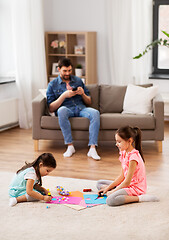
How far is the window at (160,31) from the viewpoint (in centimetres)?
639

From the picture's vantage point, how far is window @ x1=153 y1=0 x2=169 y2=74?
6.39m

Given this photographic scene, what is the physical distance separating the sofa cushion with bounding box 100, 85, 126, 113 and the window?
5.10 ft

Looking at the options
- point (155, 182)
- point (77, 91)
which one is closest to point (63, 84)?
point (77, 91)

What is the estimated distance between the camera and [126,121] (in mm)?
4754

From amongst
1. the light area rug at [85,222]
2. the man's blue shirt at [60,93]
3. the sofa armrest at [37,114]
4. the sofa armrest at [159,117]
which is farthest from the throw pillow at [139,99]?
the light area rug at [85,222]

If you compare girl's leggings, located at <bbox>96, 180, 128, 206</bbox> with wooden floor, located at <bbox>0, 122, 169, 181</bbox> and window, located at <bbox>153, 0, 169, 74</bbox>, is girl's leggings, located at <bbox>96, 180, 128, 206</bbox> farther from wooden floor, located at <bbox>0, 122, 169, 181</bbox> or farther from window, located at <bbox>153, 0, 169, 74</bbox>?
window, located at <bbox>153, 0, 169, 74</bbox>

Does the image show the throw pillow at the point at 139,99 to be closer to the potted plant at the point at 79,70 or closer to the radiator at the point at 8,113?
the potted plant at the point at 79,70

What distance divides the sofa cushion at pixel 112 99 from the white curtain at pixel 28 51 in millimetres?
1285

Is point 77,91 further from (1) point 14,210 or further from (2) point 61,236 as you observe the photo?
(2) point 61,236

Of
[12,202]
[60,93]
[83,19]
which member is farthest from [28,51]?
[12,202]

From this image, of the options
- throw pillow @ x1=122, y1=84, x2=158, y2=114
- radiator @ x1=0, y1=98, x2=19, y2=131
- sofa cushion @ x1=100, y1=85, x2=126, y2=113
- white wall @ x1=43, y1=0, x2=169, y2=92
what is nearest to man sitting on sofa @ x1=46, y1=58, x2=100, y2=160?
sofa cushion @ x1=100, y1=85, x2=126, y2=113

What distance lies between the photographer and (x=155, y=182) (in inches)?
150

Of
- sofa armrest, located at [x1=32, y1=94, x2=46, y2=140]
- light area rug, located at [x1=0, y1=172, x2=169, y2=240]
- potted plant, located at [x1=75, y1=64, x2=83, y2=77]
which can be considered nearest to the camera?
light area rug, located at [x1=0, y1=172, x2=169, y2=240]

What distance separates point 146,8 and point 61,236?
170 inches
